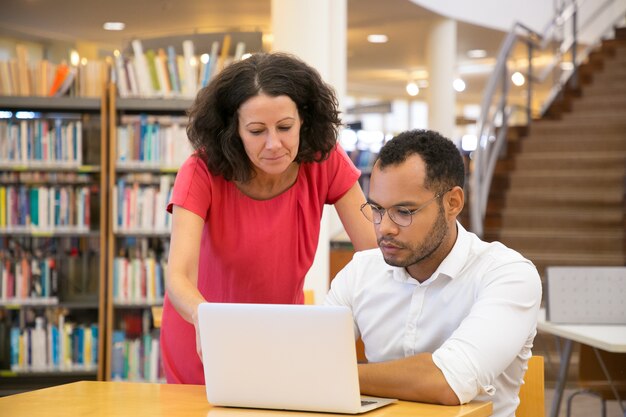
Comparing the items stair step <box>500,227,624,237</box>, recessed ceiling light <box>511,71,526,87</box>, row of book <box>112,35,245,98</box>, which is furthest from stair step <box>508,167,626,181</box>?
recessed ceiling light <box>511,71,526,87</box>

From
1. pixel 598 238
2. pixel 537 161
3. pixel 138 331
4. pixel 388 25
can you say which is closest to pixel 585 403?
pixel 598 238

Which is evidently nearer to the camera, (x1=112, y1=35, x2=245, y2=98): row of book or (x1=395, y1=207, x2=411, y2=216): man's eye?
(x1=395, y1=207, x2=411, y2=216): man's eye

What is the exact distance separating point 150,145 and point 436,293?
380 cm

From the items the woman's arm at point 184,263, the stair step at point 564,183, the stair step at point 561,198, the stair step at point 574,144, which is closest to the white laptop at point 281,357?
the woman's arm at point 184,263

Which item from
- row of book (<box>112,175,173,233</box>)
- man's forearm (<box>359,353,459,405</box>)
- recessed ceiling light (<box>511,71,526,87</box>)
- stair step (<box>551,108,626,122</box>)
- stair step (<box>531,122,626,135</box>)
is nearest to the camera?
man's forearm (<box>359,353,459,405</box>)

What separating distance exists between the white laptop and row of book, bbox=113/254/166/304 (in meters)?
3.86

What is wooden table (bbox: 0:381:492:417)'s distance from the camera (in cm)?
167

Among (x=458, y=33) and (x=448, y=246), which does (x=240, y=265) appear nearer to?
(x=448, y=246)

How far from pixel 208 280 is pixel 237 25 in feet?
34.6

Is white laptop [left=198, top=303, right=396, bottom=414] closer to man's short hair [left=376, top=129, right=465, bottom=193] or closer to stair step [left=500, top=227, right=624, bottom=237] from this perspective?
man's short hair [left=376, top=129, right=465, bottom=193]

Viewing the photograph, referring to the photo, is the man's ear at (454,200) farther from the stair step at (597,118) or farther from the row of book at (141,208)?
the stair step at (597,118)

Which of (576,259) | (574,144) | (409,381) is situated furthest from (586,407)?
(409,381)

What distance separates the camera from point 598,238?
23.4ft

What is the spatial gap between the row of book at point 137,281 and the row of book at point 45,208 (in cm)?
32
